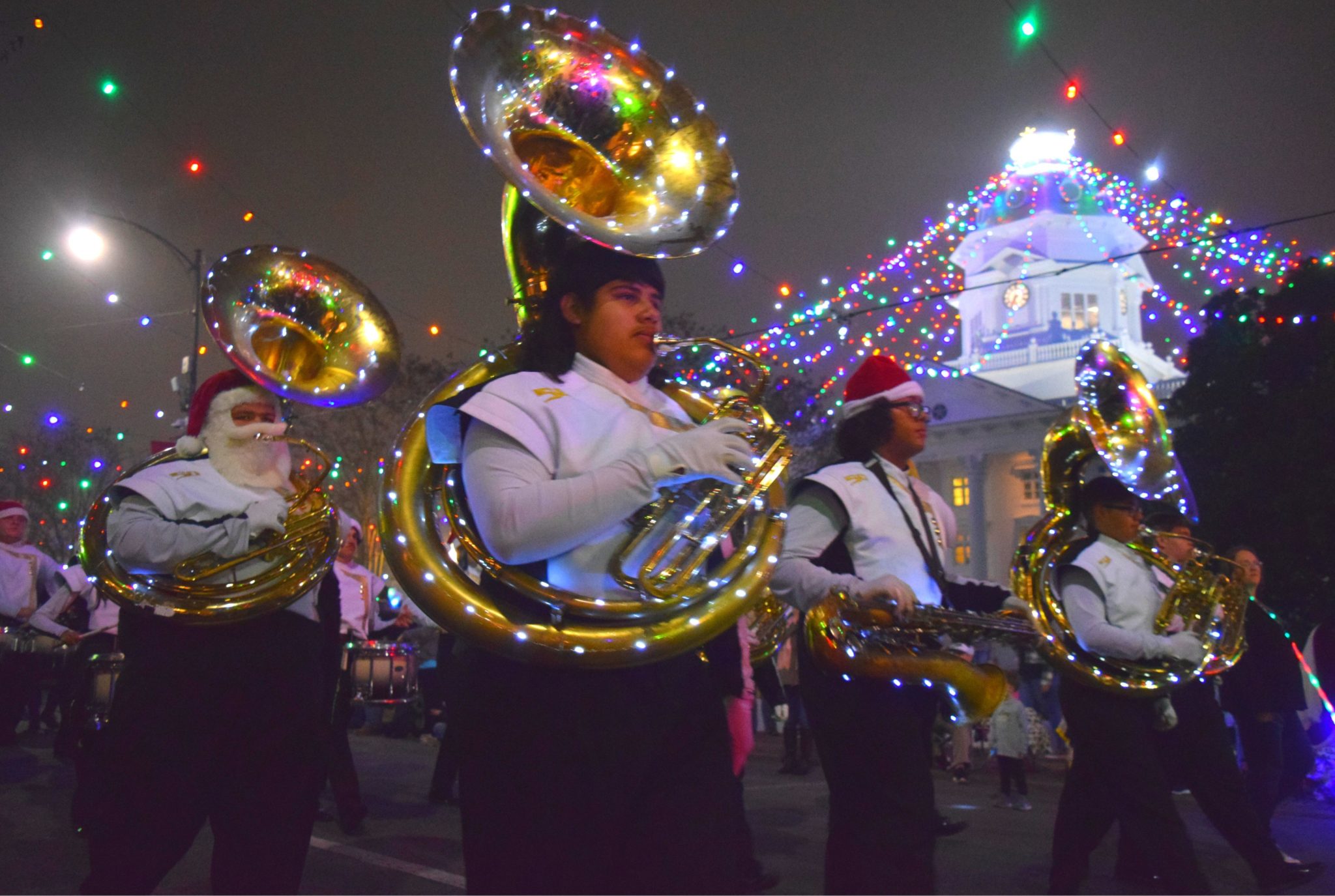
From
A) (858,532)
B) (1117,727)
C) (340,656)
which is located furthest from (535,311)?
(1117,727)

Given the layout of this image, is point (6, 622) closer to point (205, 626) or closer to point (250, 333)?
point (250, 333)

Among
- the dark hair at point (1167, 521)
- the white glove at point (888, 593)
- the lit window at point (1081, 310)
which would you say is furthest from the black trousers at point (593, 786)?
the lit window at point (1081, 310)

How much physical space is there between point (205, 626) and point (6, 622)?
6.48m

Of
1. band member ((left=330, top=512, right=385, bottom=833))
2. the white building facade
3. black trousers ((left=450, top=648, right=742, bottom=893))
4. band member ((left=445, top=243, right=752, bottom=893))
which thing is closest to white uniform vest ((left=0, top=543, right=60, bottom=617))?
band member ((left=330, top=512, right=385, bottom=833))

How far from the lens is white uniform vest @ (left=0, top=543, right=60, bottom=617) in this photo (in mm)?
8836

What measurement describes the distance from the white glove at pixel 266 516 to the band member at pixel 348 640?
62 centimetres

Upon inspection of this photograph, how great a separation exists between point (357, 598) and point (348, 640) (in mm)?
648

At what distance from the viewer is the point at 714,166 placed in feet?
8.75

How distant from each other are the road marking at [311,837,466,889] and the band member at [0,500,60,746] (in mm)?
4244

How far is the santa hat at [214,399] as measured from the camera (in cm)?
385

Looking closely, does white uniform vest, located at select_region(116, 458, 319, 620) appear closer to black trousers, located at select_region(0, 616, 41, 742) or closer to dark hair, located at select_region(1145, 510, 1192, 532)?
dark hair, located at select_region(1145, 510, 1192, 532)

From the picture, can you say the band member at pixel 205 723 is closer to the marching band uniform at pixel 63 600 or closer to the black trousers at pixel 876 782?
the black trousers at pixel 876 782

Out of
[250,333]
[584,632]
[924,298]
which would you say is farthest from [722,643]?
[924,298]

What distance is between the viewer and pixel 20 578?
896 centimetres
